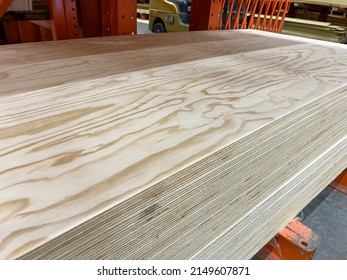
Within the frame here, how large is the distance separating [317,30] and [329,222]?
353 centimetres

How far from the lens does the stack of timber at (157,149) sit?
37 cm

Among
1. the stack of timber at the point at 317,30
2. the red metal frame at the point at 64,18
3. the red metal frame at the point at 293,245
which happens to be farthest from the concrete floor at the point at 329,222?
the stack of timber at the point at 317,30

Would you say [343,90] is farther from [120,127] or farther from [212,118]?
[120,127]

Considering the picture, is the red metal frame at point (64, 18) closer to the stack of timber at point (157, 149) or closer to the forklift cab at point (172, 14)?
the stack of timber at point (157, 149)

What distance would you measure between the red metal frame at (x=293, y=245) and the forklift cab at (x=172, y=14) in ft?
13.1

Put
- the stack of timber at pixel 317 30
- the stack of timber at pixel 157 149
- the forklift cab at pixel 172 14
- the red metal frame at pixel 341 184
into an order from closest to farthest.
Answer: the stack of timber at pixel 157 149, the red metal frame at pixel 341 184, the stack of timber at pixel 317 30, the forklift cab at pixel 172 14

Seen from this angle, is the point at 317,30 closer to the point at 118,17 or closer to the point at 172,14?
the point at 172,14

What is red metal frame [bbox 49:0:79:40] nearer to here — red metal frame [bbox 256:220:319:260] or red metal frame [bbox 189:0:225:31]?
red metal frame [bbox 189:0:225:31]

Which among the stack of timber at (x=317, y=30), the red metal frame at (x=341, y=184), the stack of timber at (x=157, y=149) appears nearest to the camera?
the stack of timber at (x=157, y=149)

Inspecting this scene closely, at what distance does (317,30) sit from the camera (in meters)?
4.25

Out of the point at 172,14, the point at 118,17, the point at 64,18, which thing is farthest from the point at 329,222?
the point at 172,14

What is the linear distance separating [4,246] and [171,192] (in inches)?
8.4

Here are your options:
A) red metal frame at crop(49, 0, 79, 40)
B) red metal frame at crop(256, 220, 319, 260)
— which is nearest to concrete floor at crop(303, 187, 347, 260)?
red metal frame at crop(256, 220, 319, 260)

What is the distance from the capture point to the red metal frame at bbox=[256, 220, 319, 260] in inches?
46.3
